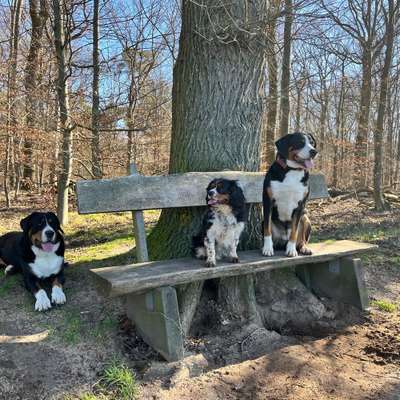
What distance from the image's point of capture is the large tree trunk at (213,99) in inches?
171

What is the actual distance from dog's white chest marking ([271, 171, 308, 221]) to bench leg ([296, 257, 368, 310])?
3.61ft

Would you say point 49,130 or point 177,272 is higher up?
point 49,130

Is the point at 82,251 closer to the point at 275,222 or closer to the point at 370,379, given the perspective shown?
the point at 275,222

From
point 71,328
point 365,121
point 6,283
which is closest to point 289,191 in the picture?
point 71,328

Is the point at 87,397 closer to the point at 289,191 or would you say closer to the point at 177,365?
the point at 177,365

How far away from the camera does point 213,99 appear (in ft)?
14.5

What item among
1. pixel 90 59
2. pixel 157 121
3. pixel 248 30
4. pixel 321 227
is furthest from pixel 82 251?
pixel 90 59

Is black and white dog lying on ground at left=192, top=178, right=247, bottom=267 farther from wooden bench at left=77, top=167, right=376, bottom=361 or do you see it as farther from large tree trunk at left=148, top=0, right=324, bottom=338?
large tree trunk at left=148, top=0, right=324, bottom=338

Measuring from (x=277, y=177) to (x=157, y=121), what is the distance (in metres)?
7.38

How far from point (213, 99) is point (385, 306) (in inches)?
119

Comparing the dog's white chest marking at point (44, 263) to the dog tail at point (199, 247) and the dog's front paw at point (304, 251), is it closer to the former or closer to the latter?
the dog tail at point (199, 247)

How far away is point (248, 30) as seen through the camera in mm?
4312

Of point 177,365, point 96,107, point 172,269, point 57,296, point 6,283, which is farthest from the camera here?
point 96,107

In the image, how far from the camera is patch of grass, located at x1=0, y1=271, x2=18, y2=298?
4294 mm
